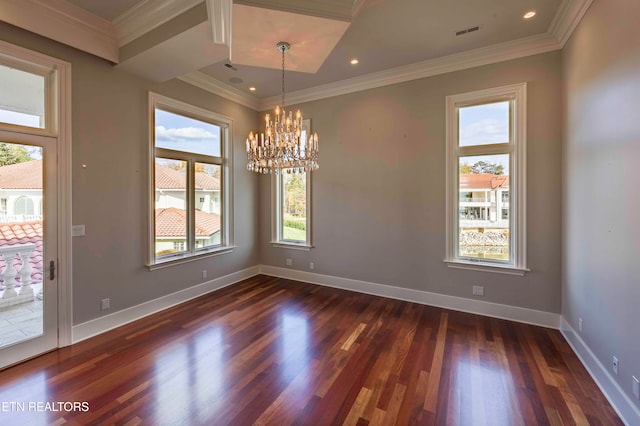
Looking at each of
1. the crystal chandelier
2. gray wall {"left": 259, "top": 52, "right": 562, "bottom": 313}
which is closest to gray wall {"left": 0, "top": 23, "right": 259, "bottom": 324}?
the crystal chandelier

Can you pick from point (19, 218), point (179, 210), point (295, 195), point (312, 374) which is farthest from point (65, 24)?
point (312, 374)

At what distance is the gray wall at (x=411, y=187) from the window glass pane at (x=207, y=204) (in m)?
1.09

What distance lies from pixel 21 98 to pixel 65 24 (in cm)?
87

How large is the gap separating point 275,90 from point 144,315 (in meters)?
4.08

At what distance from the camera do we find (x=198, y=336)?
3.11 m

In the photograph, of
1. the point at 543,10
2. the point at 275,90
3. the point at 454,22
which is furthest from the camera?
the point at 275,90

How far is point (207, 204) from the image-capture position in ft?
15.3

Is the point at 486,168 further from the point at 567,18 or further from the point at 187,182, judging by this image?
the point at 187,182

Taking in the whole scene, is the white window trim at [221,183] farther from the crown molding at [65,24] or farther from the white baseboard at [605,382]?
the white baseboard at [605,382]

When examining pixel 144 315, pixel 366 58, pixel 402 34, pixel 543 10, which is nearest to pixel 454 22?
pixel 402 34

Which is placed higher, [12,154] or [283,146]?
[283,146]

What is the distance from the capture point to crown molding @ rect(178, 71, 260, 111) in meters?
4.13

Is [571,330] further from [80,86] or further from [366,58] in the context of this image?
[80,86]

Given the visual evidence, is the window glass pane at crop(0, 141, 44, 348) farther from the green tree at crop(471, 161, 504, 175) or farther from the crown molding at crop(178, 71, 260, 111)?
the green tree at crop(471, 161, 504, 175)
